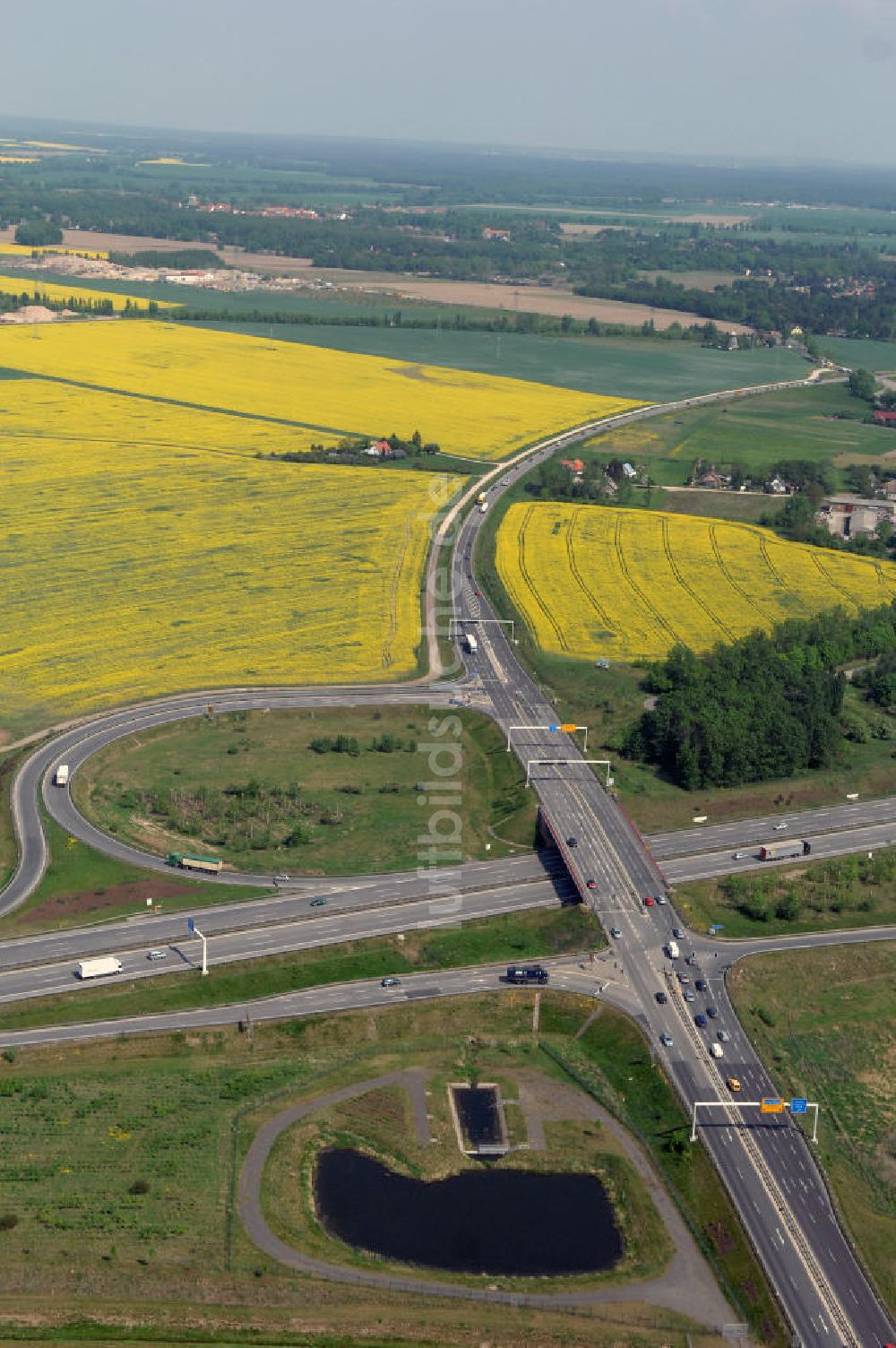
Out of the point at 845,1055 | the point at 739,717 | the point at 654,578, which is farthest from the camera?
the point at 654,578

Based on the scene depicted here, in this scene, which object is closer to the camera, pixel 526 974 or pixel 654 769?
pixel 526 974

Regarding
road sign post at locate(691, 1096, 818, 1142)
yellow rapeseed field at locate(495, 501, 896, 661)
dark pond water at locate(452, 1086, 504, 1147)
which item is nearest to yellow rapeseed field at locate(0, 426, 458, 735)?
yellow rapeseed field at locate(495, 501, 896, 661)

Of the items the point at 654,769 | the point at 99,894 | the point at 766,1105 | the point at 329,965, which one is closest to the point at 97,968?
the point at 99,894

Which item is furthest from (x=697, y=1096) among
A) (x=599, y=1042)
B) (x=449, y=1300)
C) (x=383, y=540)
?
(x=383, y=540)

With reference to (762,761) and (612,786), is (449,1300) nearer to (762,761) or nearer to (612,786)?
(612,786)

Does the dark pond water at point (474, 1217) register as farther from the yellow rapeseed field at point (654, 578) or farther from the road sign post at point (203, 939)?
the yellow rapeseed field at point (654, 578)

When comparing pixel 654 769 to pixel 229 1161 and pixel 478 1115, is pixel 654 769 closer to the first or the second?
pixel 478 1115
